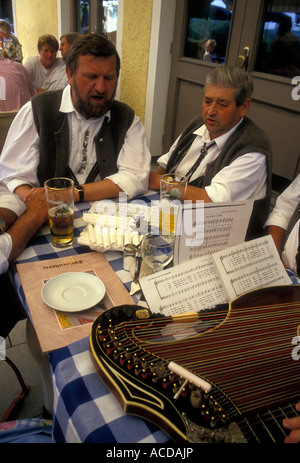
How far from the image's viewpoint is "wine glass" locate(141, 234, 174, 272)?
1091 mm

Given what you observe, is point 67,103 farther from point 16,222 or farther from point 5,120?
point 16,222

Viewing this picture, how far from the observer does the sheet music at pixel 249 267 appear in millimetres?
979

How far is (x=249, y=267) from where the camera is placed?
1.02 metres

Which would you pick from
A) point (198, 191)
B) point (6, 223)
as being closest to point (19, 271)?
point (6, 223)

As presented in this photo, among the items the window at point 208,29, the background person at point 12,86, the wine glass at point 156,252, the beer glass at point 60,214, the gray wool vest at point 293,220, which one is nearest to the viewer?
the wine glass at point 156,252

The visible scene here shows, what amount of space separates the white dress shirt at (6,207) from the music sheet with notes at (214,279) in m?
0.46

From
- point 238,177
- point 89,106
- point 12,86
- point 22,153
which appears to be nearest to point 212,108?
point 238,177

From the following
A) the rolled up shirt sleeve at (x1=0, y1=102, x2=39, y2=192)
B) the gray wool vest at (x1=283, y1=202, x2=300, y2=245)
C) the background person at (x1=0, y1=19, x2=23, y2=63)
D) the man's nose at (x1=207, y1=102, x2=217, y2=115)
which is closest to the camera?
the gray wool vest at (x1=283, y1=202, x2=300, y2=245)

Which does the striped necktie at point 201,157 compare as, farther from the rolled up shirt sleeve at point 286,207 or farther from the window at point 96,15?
the window at point 96,15

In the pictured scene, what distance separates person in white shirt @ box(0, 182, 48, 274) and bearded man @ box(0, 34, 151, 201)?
0.27 metres

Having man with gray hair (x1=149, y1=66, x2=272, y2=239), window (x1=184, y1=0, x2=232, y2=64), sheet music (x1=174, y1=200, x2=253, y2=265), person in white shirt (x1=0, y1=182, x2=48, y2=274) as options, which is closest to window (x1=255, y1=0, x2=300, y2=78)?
window (x1=184, y1=0, x2=232, y2=64)

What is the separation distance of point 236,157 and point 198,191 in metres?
0.30

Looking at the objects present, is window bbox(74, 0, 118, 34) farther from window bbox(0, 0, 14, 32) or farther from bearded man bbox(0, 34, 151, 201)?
window bbox(0, 0, 14, 32)

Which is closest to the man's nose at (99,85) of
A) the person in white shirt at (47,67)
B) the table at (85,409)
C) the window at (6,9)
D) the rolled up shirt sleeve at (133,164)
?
the rolled up shirt sleeve at (133,164)
